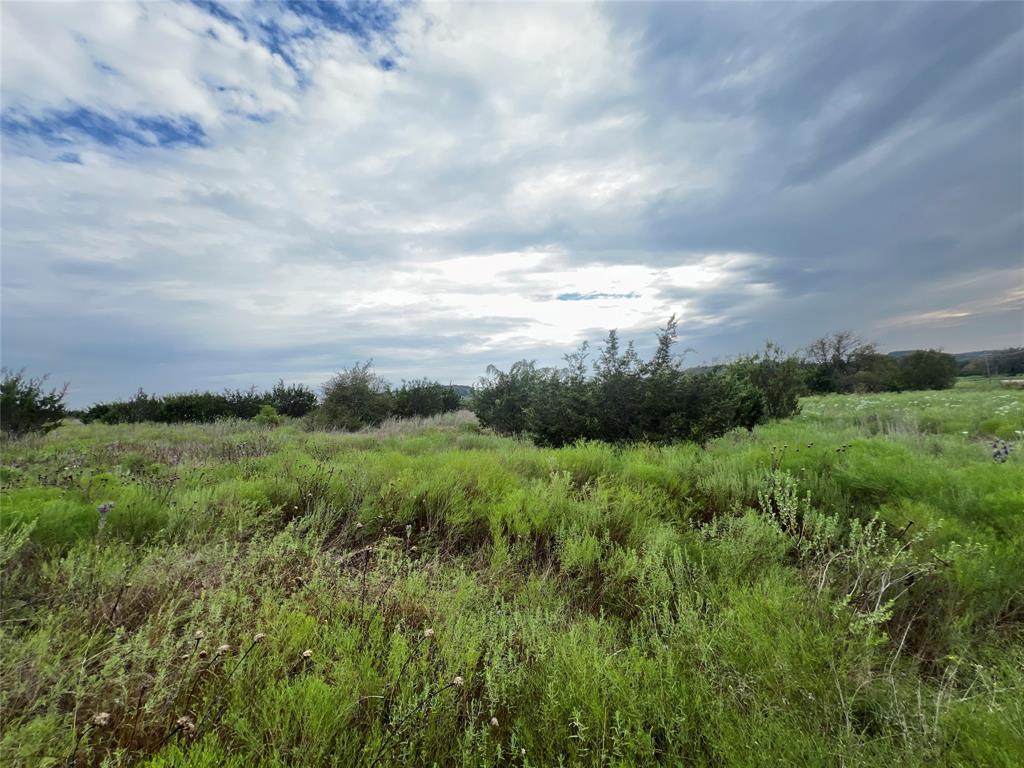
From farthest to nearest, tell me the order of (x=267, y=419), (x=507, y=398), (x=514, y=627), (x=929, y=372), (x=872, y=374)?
(x=872, y=374)
(x=929, y=372)
(x=267, y=419)
(x=507, y=398)
(x=514, y=627)

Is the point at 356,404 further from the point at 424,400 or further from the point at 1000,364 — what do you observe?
the point at 1000,364

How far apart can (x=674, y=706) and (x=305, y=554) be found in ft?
9.39

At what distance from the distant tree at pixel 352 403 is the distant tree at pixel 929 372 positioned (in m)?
45.6

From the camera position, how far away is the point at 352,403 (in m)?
19.2

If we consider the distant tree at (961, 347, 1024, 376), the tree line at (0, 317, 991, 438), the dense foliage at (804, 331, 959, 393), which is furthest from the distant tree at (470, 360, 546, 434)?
the distant tree at (961, 347, 1024, 376)

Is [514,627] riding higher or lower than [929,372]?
lower

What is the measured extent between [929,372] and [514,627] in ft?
176

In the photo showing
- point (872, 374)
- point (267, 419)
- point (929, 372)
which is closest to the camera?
point (267, 419)

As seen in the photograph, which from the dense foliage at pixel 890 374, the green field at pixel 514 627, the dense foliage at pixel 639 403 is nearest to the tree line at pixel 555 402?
the dense foliage at pixel 639 403

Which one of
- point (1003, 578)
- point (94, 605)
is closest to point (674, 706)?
point (1003, 578)

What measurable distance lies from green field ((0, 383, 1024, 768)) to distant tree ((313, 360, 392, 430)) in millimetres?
13483

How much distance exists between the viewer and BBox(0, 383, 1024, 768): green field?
1.71 m

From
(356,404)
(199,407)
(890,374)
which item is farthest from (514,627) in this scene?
(890,374)

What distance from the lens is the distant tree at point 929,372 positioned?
4000 cm
